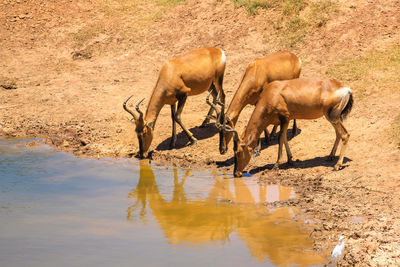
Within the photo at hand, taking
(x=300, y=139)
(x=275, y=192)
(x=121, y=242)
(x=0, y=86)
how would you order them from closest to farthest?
(x=121, y=242), (x=275, y=192), (x=300, y=139), (x=0, y=86)

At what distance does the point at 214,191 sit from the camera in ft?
36.6

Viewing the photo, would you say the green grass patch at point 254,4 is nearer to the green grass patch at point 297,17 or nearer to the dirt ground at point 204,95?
the green grass patch at point 297,17

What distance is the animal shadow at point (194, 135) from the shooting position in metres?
14.6

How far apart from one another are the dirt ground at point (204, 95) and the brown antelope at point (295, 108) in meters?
0.53

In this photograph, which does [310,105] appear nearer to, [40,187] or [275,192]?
[275,192]

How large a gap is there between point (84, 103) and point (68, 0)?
28.7 feet

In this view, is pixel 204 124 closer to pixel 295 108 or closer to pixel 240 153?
pixel 240 153

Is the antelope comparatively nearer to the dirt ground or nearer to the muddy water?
the dirt ground

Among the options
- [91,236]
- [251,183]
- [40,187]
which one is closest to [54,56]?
[40,187]

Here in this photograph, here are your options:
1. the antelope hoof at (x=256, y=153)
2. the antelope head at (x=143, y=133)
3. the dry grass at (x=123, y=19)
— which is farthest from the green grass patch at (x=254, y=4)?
the antelope hoof at (x=256, y=153)

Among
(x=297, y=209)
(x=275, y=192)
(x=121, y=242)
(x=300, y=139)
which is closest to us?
(x=121, y=242)

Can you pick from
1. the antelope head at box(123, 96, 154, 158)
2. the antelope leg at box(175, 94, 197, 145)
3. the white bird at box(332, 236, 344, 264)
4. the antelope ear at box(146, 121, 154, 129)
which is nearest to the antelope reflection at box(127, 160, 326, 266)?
A: the white bird at box(332, 236, 344, 264)

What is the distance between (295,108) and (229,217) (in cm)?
341

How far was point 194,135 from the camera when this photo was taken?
588 inches
